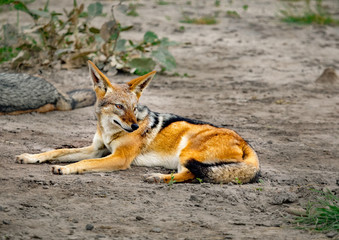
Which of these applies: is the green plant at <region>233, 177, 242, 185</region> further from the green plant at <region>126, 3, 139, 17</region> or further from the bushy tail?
the green plant at <region>126, 3, 139, 17</region>

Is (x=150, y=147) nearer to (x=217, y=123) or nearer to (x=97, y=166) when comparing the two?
(x=97, y=166)

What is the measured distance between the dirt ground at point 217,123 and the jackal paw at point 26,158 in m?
0.09

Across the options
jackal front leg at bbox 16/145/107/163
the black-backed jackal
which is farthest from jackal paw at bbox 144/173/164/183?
jackal front leg at bbox 16/145/107/163

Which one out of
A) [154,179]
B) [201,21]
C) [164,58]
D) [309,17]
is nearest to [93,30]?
[164,58]

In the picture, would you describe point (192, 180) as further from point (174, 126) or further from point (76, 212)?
point (76, 212)

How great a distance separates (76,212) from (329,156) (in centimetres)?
346

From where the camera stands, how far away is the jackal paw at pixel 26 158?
5195mm

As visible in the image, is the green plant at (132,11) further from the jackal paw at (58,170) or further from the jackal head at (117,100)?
the jackal paw at (58,170)

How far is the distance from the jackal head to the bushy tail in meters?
0.74

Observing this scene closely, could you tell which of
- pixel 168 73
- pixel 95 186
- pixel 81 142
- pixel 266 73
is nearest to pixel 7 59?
pixel 168 73

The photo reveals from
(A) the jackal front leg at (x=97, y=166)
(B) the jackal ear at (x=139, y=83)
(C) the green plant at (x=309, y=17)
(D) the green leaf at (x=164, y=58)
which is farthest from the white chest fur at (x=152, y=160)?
(C) the green plant at (x=309, y=17)

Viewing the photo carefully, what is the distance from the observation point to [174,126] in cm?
Result: 557

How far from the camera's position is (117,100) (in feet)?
17.3

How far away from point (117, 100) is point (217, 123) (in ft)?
8.30
